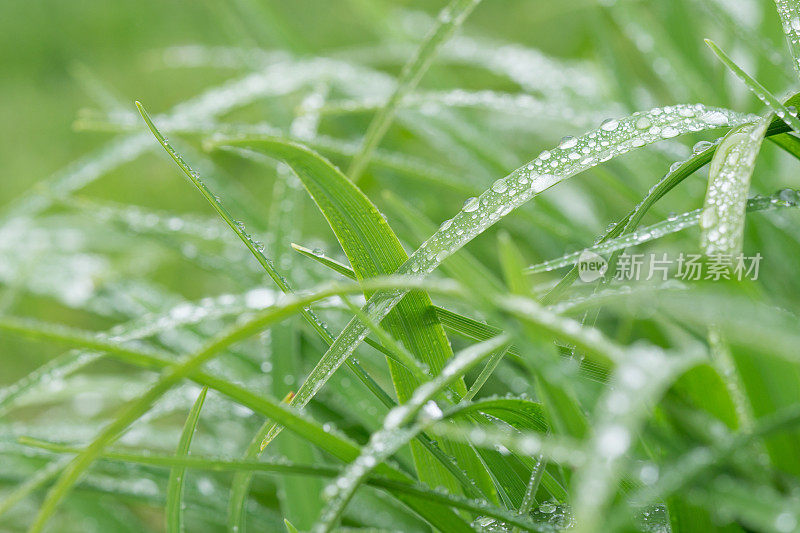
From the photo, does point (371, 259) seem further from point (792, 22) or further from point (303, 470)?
point (792, 22)

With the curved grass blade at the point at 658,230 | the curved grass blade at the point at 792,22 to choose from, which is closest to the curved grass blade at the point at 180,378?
the curved grass blade at the point at 658,230

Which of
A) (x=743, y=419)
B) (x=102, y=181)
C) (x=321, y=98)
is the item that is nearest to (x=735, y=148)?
(x=743, y=419)

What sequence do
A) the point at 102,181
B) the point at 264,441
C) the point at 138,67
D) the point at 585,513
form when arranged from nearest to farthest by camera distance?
the point at 585,513, the point at 264,441, the point at 102,181, the point at 138,67

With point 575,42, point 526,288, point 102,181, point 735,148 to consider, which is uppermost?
point 575,42

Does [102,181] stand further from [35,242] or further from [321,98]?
[321,98]

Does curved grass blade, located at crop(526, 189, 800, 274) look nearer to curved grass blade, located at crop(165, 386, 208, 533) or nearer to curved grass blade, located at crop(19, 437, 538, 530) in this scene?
curved grass blade, located at crop(19, 437, 538, 530)

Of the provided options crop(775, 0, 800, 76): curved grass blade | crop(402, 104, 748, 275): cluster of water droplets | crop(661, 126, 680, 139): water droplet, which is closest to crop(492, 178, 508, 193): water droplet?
crop(402, 104, 748, 275): cluster of water droplets

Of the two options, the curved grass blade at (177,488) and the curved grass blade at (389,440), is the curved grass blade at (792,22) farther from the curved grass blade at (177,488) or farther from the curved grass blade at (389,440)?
the curved grass blade at (177,488)
